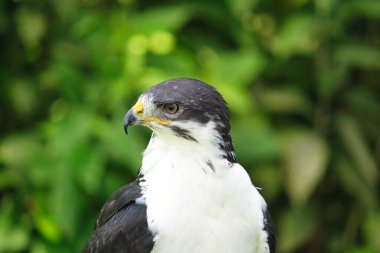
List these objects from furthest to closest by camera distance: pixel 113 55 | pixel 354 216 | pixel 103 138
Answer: pixel 354 216, pixel 113 55, pixel 103 138

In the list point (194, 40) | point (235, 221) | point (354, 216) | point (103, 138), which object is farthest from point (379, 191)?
point (235, 221)

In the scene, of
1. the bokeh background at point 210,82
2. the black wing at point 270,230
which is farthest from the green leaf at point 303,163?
the black wing at point 270,230

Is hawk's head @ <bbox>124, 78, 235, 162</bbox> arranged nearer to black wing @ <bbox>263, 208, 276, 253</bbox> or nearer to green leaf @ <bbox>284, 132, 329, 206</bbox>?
black wing @ <bbox>263, 208, 276, 253</bbox>

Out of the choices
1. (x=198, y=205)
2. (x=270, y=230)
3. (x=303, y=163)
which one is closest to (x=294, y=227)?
(x=303, y=163)

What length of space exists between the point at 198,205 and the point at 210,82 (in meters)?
2.84

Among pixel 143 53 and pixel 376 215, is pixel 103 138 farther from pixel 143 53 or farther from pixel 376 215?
pixel 376 215

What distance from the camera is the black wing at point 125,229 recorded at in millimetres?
4016

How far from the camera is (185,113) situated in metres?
4.08

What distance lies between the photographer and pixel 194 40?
720 centimetres

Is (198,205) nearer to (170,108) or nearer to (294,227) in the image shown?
(170,108)

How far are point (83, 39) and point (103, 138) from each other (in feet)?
3.41

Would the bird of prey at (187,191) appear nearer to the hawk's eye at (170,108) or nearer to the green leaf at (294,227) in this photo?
the hawk's eye at (170,108)

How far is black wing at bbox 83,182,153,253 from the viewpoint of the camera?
13.2ft

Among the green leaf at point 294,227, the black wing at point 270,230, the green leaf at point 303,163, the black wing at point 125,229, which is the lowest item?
the green leaf at point 294,227
